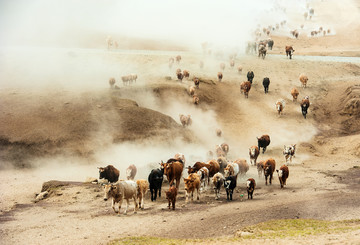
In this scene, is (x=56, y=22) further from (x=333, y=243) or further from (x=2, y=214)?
(x=333, y=243)

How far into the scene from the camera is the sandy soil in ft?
63.8

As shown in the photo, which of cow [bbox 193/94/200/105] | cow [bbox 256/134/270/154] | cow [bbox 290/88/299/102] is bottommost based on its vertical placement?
cow [bbox 256/134/270/154]

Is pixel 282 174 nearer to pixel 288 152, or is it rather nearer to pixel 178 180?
pixel 178 180

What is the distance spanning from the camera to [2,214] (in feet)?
72.2

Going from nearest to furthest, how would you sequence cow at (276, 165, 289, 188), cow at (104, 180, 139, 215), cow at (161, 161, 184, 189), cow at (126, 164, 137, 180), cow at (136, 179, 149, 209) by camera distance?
cow at (104, 180, 139, 215), cow at (136, 179, 149, 209), cow at (161, 161, 184, 189), cow at (276, 165, 289, 188), cow at (126, 164, 137, 180)

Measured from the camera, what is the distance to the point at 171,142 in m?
35.3

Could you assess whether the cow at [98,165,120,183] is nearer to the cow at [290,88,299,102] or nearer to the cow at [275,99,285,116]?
the cow at [275,99,285,116]

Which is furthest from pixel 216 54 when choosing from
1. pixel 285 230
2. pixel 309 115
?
pixel 285 230

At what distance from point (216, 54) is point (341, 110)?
836 inches

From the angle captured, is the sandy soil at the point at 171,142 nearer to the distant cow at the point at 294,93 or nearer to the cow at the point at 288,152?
the distant cow at the point at 294,93

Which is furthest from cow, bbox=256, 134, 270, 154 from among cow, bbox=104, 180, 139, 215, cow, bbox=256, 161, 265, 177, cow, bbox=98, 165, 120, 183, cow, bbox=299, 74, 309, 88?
cow, bbox=104, 180, 139, 215

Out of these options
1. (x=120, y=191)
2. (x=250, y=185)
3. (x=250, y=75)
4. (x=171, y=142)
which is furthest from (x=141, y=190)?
A: (x=250, y=75)

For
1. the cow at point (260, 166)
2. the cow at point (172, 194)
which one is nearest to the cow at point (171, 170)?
the cow at point (172, 194)

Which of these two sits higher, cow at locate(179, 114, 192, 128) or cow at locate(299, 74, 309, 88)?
cow at locate(299, 74, 309, 88)
